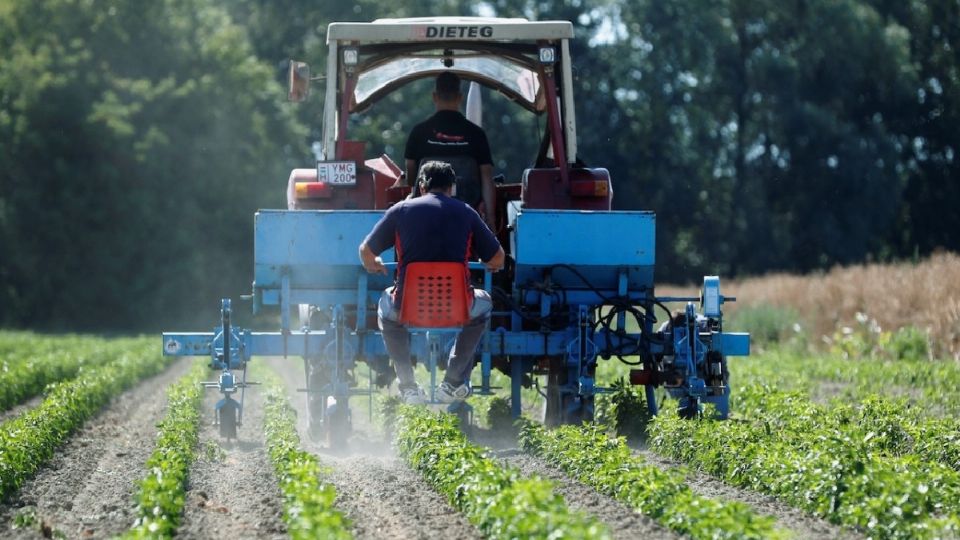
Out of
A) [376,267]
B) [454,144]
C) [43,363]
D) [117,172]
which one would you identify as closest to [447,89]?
[454,144]

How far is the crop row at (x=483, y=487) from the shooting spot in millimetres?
6652

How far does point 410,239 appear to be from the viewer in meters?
10.5

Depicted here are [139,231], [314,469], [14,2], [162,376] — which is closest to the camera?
[314,469]

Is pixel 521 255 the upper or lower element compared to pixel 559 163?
lower

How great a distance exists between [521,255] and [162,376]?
13259mm

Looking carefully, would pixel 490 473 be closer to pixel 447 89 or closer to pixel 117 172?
pixel 447 89

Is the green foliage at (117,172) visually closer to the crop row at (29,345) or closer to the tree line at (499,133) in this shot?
the tree line at (499,133)

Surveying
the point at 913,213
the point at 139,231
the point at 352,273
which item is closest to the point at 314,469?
the point at 352,273

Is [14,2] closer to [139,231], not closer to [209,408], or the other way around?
[139,231]

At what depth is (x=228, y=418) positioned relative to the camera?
39.1 feet

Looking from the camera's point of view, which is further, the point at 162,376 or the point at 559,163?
the point at 162,376

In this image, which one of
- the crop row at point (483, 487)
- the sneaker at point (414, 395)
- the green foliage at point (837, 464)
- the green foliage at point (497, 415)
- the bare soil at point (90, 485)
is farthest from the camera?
the green foliage at point (497, 415)

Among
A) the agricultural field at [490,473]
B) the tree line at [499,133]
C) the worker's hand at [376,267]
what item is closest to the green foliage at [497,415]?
the agricultural field at [490,473]

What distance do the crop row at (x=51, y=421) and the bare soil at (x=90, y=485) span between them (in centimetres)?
10
